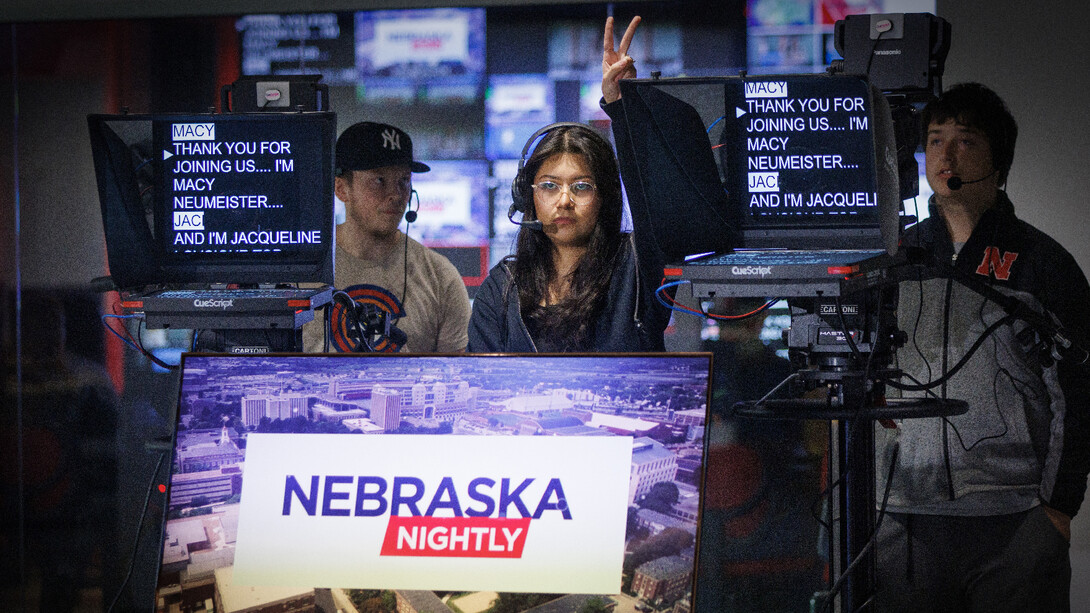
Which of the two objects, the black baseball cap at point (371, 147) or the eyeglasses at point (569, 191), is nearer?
the eyeglasses at point (569, 191)

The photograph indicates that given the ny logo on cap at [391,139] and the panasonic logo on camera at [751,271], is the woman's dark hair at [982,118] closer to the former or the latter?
the panasonic logo on camera at [751,271]

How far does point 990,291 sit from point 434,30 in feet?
6.85

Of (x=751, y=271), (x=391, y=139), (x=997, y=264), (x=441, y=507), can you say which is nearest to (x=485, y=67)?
(x=391, y=139)

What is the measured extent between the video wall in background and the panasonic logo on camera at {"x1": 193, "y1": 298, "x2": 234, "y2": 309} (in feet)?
3.96

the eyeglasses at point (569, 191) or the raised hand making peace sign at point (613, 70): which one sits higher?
the raised hand making peace sign at point (613, 70)

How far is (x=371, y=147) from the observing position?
3.26 m

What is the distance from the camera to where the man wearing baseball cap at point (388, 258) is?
3277 millimetres

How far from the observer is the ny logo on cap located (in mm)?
3262

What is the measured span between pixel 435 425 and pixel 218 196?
1135 mm

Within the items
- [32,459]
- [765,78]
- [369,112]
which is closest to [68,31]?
[369,112]

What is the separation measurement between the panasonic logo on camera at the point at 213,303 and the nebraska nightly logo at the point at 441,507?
67 centimetres

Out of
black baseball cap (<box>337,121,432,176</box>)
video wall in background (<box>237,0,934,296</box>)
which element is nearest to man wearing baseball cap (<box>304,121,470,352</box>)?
black baseball cap (<box>337,121,432,176</box>)

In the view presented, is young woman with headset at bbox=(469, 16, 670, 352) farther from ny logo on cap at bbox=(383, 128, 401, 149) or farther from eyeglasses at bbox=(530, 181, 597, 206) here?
ny logo on cap at bbox=(383, 128, 401, 149)

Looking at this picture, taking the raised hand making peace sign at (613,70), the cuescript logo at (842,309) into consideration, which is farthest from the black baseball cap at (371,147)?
the cuescript logo at (842,309)
